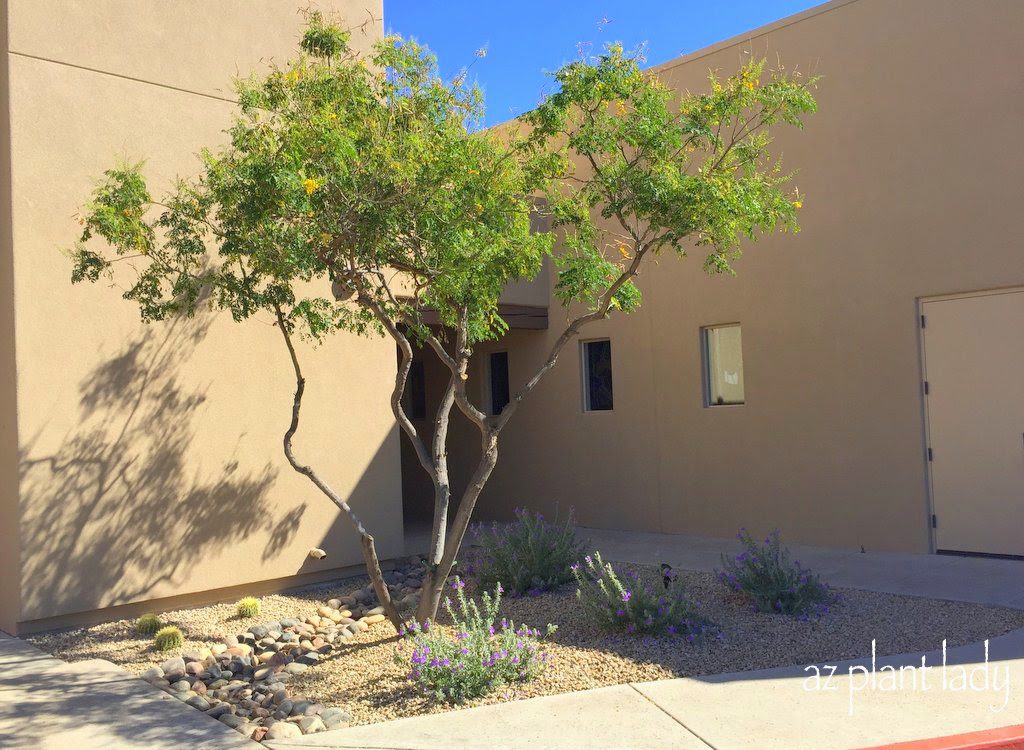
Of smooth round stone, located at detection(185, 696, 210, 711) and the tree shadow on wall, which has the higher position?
the tree shadow on wall

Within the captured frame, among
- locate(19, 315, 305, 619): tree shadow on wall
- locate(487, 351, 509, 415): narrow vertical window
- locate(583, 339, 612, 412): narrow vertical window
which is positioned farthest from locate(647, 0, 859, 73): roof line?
locate(19, 315, 305, 619): tree shadow on wall

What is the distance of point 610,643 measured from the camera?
7078 millimetres

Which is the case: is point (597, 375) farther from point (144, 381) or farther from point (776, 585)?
point (144, 381)

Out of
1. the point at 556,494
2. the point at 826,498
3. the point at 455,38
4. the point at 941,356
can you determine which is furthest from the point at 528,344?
the point at 455,38

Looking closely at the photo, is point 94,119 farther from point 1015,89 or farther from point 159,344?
point 1015,89

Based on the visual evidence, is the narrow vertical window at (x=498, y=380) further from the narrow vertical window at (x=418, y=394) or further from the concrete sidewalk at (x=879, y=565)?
the concrete sidewalk at (x=879, y=565)

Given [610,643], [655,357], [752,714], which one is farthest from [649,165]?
[655,357]

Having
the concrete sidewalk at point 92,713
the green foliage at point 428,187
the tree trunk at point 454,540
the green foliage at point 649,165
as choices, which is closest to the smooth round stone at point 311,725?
the concrete sidewalk at point 92,713

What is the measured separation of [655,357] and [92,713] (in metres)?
8.65

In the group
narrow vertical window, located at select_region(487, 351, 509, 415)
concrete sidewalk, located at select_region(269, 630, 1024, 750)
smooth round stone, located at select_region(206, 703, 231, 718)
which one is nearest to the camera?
concrete sidewalk, located at select_region(269, 630, 1024, 750)

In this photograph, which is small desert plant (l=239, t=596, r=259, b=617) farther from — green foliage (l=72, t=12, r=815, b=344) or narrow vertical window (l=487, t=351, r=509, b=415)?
narrow vertical window (l=487, t=351, r=509, b=415)

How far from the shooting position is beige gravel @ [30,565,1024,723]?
20.6ft

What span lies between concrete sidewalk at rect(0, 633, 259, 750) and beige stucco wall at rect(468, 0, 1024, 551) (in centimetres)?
764

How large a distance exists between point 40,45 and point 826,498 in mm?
9268
